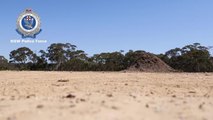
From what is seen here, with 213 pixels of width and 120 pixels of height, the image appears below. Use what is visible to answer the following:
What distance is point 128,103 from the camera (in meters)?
8.41

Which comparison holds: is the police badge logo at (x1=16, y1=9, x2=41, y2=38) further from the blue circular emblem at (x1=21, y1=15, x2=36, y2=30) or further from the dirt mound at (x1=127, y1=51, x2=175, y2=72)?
the dirt mound at (x1=127, y1=51, x2=175, y2=72)

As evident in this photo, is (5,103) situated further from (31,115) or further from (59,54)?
(59,54)

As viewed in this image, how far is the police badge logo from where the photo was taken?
24.4m

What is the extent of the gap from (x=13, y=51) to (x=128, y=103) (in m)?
48.9

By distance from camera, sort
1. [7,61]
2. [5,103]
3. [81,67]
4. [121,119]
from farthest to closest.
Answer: [7,61] < [81,67] < [5,103] < [121,119]

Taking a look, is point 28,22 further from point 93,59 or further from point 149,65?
point 93,59

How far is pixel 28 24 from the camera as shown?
2453 centimetres

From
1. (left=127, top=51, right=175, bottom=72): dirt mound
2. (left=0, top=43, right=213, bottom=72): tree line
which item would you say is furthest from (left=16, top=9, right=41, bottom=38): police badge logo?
(left=0, top=43, right=213, bottom=72): tree line

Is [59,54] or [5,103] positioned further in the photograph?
[59,54]

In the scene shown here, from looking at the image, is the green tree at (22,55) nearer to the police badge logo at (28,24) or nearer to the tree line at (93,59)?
the tree line at (93,59)

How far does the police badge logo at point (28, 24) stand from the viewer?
80.1ft

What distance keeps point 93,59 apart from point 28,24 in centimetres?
3081

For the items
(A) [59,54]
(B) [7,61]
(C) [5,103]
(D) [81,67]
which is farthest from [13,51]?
(C) [5,103]

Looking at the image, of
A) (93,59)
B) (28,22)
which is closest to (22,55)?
(93,59)
